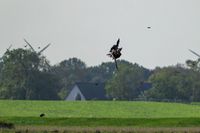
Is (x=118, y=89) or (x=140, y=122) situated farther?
(x=118, y=89)

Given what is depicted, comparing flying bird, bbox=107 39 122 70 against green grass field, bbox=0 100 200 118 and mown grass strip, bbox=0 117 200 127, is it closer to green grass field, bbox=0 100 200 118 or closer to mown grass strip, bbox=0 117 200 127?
mown grass strip, bbox=0 117 200 127

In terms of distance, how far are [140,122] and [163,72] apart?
11364 centimetres

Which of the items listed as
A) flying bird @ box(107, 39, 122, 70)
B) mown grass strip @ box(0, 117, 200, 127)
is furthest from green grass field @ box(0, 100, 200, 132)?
flying bird @ box(107, 39, 122, 70)

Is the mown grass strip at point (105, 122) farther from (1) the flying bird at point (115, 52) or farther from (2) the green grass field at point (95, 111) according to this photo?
(1) the flying bird at point (115, 52)

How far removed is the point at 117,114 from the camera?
9962 cm

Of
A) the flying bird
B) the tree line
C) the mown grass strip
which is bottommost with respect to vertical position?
the mown grass strip

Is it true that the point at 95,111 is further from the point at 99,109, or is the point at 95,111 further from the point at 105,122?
the point at 105,122

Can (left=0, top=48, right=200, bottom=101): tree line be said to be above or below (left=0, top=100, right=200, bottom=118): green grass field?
above

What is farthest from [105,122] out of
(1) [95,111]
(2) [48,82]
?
(2) [48,82]

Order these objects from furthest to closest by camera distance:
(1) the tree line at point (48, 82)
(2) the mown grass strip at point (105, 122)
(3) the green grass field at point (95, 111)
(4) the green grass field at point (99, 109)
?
(1) the tree line at point (48, 82) → (4) the green grass field at point (99, 109) → (3) the green grass field at point (95, 111) → (2) the mown grass strip at point (105, 122)

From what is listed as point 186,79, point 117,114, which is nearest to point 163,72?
point 186,79

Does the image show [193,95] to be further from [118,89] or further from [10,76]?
[10,76]

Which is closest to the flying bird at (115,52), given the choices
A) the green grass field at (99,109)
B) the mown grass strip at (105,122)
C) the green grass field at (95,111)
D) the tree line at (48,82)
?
the mown grass strip at (105,122)

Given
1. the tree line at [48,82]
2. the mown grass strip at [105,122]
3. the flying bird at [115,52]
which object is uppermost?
the tree line at [48,82]
